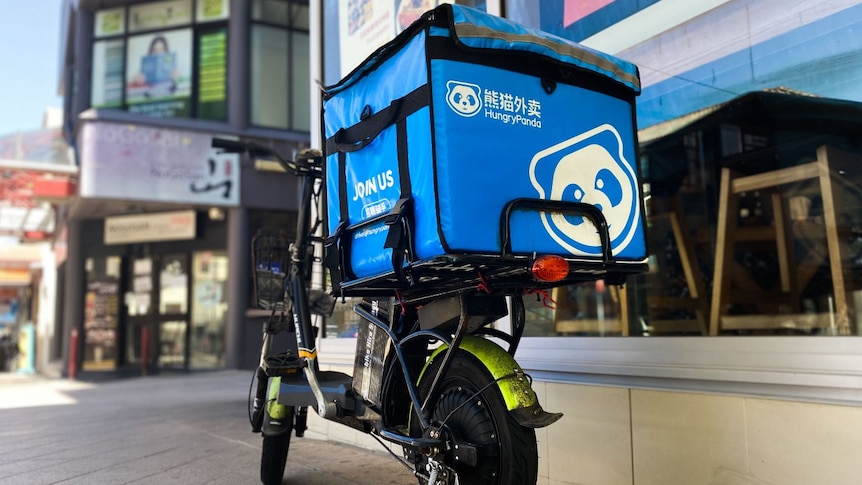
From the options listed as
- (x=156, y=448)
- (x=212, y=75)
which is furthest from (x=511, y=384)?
(x=212, y=75)

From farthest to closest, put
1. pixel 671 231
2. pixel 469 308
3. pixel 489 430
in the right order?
1. pixel 671 231
2. pixel 469 308
3. pixel 489 430

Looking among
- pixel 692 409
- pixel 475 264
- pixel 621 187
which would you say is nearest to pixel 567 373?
pixel 692 409

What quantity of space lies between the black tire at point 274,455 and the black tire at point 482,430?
1.37 metres

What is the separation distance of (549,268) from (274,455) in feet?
7.47

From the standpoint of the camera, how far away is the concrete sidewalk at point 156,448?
12.9 ft

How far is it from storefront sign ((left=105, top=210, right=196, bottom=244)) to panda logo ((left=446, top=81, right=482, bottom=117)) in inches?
507

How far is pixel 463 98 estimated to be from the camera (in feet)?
6.45

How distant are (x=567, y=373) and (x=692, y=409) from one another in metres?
0.71

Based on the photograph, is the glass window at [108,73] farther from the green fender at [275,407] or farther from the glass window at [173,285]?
the green fender at [275,407]

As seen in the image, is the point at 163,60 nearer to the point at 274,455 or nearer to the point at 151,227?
the point at 151,227

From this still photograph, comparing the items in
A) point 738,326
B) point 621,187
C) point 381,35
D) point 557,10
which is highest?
point 381,35

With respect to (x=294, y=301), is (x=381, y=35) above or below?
above

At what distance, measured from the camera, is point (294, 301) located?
3379 mm

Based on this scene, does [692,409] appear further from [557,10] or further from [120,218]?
[120,218]
